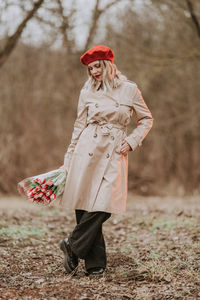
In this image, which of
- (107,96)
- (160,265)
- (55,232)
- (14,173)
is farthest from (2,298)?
Result: (14,173)

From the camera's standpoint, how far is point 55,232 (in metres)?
5.87

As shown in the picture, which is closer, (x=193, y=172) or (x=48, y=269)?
(x=48, y=269)

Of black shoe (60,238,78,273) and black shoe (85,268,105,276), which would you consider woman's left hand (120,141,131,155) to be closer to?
black shoe (60,238,78,273)

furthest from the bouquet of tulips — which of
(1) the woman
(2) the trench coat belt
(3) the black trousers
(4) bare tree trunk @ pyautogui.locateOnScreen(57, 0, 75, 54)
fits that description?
(4) bare tree trunk @ pyautogui.locateOnScreen(57, 0, 75, 54)

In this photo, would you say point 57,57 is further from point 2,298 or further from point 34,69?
point 2,298

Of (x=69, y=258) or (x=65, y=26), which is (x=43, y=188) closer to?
(x=69, y=258)

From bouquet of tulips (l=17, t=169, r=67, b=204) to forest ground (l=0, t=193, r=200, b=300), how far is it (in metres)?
0.71

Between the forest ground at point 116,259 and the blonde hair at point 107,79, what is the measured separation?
1680 millimetres

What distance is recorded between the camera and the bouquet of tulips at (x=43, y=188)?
361 cm

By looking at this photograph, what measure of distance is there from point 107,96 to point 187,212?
13.2 feet

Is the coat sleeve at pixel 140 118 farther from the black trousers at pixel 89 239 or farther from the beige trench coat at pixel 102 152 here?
the black trousers at pixel 89 239

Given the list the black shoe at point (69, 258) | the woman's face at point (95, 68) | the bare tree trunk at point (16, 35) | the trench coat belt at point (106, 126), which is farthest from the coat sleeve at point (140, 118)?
the bare tree trunk at point (16, 35)

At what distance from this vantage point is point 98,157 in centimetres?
364

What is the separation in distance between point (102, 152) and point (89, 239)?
0.76m
